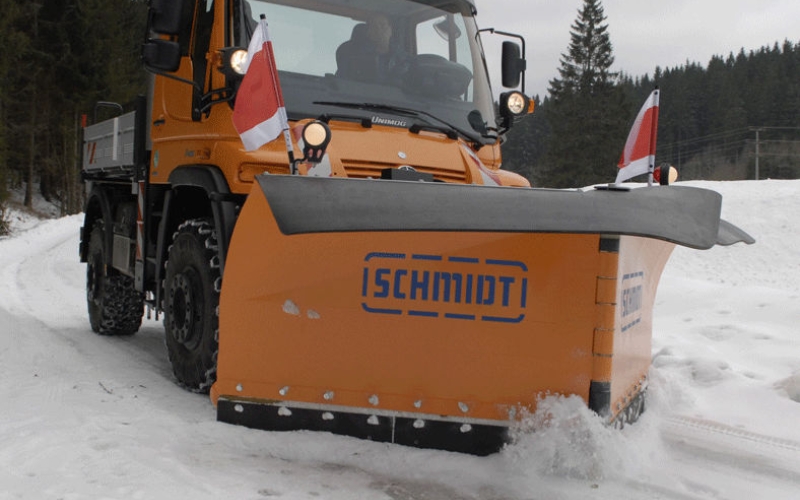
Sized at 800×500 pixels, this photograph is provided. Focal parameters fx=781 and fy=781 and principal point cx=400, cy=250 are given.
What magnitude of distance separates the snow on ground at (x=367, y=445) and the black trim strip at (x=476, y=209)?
83 cm

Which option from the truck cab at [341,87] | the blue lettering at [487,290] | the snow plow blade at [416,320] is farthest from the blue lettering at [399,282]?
the truck cab at [341,87]

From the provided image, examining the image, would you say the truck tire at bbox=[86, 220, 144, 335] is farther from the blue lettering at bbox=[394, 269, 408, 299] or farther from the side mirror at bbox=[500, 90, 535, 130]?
the blue lettering at bbox=[394, 269, 408, 299]

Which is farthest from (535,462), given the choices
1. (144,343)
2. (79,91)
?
(79,91)

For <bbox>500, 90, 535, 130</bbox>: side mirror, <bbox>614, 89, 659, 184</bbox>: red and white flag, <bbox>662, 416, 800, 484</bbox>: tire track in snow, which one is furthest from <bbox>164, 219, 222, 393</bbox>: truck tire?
<bbox>662, 416, 800, 484</bbox>: tire track in snow

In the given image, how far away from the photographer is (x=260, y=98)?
135 inches

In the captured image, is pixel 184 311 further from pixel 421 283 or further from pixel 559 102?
pixel 559 102

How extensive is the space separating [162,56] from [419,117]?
142 cm

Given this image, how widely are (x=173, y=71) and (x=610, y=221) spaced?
268cm

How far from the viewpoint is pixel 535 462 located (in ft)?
9.96

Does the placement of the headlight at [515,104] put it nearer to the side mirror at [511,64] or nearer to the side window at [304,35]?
the side mirror at [511,64]

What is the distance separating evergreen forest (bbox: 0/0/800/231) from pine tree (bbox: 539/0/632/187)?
63mm

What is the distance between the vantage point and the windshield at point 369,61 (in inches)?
162

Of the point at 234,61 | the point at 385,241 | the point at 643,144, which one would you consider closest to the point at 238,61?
the point at 234,61

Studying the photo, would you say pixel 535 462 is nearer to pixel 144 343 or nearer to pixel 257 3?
pixel 257 3
